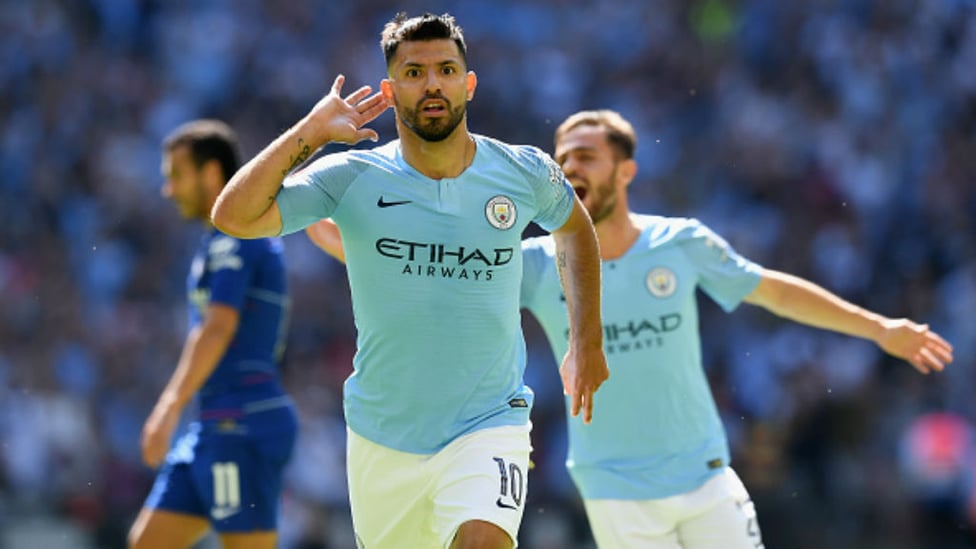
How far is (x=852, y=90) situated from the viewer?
1730 centimetres

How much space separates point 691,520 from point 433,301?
6.24 ft

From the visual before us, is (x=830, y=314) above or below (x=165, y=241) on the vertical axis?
below

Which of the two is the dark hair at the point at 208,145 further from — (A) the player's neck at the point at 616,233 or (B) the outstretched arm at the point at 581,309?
(B) the outstretched arm at the point at 581,309

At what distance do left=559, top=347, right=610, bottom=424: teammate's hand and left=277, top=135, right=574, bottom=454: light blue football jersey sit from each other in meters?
0.22

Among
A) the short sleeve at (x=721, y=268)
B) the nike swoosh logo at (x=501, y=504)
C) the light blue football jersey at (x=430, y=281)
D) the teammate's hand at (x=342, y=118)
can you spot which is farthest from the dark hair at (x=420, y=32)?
the short sleeve at (x=721, y=268)

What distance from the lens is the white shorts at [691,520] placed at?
6523 mm

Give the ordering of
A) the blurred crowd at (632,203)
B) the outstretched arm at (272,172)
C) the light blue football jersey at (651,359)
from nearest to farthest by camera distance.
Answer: the outstretched arm at (272,172) < the light blue football jersey at (651,359) < the blurred crowd at (632,203)

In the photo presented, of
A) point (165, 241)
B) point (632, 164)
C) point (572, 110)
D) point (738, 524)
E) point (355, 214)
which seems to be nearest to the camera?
point (355, 214)

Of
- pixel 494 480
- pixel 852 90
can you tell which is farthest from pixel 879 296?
pixel 494 480

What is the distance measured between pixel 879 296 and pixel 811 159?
6.81 feet

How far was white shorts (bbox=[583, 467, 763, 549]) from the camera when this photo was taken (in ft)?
21.4

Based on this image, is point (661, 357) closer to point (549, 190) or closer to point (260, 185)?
point (549, 190)

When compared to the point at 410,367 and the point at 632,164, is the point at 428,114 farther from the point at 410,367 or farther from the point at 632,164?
the point at 632,164

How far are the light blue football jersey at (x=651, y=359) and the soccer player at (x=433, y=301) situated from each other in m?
1.06
